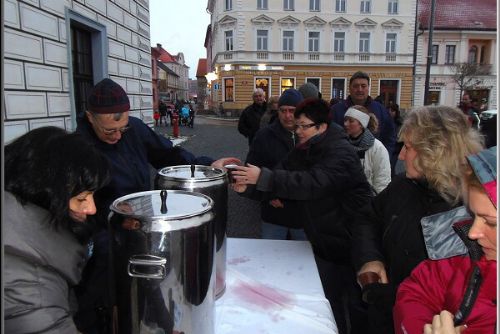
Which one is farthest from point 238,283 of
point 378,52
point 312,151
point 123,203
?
point 378,52

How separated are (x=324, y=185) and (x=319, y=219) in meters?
0.28

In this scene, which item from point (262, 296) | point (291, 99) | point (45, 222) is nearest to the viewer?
point (45, 222)

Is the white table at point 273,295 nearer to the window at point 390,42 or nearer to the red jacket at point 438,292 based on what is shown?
the red jacket at point 438,292

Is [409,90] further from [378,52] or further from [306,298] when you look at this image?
[306,298]

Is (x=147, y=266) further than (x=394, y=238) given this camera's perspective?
No

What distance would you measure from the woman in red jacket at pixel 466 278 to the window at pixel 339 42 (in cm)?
3274

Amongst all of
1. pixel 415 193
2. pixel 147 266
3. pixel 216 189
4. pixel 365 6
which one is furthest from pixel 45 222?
pixel 365 6

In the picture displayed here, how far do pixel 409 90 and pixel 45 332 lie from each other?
34.6 m

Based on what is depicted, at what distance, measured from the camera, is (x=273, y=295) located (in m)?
1.68

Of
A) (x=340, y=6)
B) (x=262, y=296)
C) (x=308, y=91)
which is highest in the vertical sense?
(x=340, y=6)

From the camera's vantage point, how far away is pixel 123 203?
126 centimetres

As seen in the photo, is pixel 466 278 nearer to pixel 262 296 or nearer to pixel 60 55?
pixel 262 296

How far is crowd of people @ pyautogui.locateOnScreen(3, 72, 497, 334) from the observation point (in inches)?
39.7

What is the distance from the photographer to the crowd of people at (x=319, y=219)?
39.7 inches
